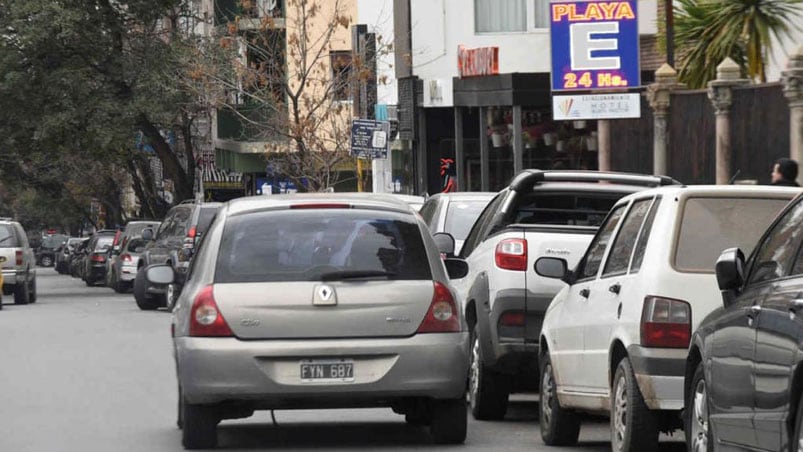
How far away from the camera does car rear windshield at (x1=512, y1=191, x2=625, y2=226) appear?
13.8m

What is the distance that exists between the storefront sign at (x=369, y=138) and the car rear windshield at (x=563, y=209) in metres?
20.6

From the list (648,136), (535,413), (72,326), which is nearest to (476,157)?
(648,136)

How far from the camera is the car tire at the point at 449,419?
1127 cm

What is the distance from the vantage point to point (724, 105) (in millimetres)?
23562

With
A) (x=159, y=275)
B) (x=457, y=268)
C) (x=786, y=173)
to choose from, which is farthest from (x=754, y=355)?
(x=786, y=173)

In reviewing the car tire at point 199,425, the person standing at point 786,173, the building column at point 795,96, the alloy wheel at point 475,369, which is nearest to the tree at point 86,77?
the building column at point 795,96

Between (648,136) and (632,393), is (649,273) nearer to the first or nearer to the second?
(632,393)

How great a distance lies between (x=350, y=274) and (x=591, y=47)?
16.0 m

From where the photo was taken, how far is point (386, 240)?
11.2 meters

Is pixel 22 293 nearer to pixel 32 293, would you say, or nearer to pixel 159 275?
pixel 32 293

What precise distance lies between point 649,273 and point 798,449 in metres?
2.68

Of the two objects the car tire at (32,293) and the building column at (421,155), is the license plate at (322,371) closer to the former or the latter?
the car tire at (32,293)

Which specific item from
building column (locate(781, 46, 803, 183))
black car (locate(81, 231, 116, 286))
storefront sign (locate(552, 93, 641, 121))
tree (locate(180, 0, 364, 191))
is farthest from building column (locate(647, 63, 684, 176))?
black car (locate(81, 231, 116, 286))

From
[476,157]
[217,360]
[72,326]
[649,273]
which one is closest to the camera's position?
[649,273]
